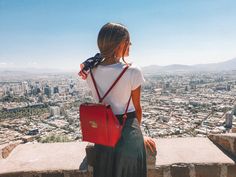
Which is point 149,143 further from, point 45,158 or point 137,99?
point 45,158

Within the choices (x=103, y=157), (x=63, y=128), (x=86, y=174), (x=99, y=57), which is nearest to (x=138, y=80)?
(x=99, y=57)

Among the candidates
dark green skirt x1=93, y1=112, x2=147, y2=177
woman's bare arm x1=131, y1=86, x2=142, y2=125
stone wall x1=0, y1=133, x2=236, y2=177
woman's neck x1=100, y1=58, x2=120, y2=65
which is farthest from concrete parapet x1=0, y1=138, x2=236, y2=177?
woman's neck x1=100, y1=58, x2=120, y2=65

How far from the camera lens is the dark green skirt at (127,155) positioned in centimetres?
135

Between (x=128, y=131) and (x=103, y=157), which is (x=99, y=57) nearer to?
(x=128, y=131)

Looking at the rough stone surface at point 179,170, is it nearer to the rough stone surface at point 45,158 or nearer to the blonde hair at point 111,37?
the rough stone surface at point 45,158

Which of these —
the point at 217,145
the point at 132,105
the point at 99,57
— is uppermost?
the point at 99,57

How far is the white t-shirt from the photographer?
1.28 meters

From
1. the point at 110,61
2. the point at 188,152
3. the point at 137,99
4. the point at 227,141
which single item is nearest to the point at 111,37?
the point at 110,61

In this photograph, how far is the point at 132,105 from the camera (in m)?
1.38

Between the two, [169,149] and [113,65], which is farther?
[169,149]

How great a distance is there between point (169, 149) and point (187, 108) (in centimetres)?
3873

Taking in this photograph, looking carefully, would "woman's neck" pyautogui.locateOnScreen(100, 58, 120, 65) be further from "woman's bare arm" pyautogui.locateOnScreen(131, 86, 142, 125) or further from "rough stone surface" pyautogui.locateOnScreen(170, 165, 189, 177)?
"rough stone surface" pyautogui.locateOnScreen(170, 165, 189, 177)

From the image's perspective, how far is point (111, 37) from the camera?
1.33 m

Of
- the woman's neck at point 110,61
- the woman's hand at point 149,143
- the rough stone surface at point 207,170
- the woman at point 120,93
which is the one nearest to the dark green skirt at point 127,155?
the woman at point 120,93
